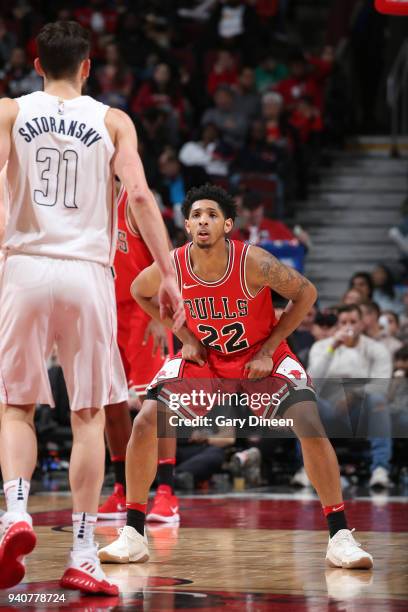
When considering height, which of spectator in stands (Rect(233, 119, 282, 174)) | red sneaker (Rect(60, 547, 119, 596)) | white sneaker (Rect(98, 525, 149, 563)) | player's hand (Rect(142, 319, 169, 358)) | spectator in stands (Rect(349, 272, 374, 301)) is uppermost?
spectator in stands (Rect(233, 119, 282, 174))

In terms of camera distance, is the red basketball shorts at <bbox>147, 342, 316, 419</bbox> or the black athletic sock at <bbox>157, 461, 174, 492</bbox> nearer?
the red basketball shorts at <bbox>147, 342, 316, 419</bbox>

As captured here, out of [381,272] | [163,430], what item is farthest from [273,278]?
[381,272]

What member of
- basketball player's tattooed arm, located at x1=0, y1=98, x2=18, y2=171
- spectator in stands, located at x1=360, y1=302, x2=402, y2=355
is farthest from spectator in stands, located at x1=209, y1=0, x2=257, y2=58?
basketball player's tattooed arm, located at x1=0, y1=98, x2=18, y2=171

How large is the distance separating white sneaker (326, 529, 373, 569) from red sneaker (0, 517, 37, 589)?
1631mm

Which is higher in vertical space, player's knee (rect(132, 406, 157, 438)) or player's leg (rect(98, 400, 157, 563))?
player's knee (rect(132, 406, 157, 438))

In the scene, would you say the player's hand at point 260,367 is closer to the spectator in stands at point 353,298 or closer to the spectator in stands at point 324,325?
the spectator in stands at point 324,325

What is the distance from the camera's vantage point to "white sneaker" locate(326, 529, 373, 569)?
512cm

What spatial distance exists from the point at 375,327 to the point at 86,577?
643 cm

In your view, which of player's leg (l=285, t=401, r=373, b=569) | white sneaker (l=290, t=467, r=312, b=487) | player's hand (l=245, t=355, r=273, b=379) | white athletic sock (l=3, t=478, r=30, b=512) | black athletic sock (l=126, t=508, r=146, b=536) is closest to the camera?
white athletic sock (l=3, t=478, r=30, b=512)

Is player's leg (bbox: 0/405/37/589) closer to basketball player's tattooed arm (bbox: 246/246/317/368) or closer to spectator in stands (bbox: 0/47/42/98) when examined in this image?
basketball player's tattooed arm (bbox: 246/246/317/368)

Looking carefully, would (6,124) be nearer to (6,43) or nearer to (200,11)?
(6,43)

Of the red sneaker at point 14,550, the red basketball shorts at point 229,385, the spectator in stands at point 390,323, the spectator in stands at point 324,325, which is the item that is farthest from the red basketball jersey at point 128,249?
the spectator in stands at point 390,323

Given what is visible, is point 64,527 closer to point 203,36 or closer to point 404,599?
point 404,599

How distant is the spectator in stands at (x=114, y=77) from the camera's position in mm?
15172
